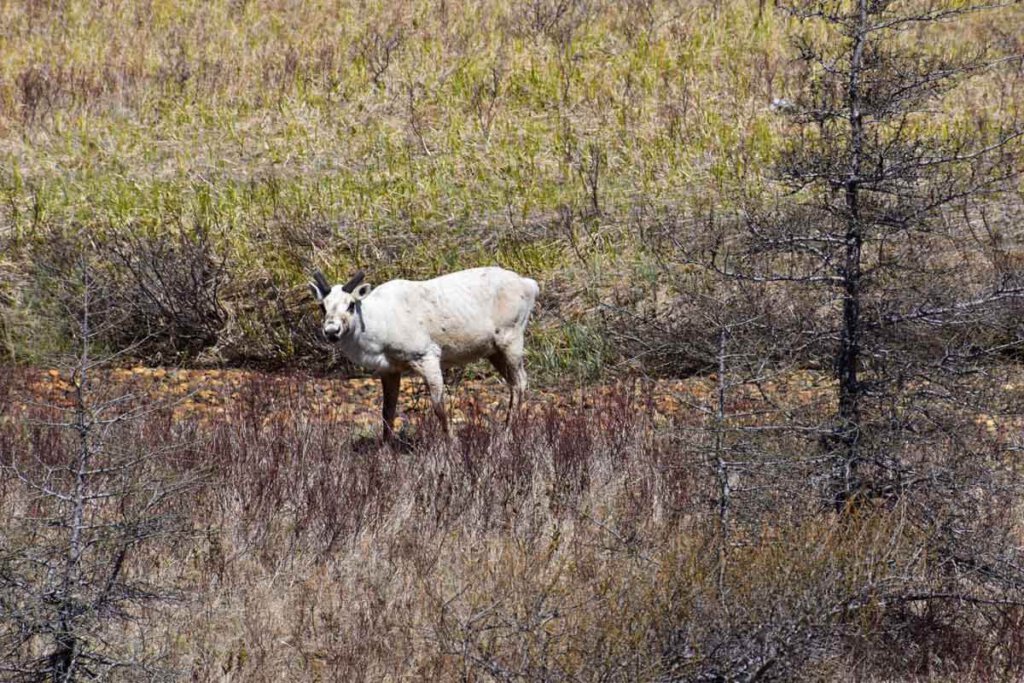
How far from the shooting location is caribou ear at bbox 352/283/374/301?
32.8ft

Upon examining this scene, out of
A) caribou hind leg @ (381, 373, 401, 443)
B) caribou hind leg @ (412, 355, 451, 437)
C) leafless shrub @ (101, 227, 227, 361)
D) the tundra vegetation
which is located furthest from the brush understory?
leafless shrub @ (101, 227, 227, 361)

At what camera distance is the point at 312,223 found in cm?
1400

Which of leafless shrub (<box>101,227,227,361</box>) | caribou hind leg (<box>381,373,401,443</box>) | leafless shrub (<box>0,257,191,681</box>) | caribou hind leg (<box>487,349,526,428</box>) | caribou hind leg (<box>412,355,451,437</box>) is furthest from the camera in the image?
leafless shrub (<box>101,227,227,361</box>)

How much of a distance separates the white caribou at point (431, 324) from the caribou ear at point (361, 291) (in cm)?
1

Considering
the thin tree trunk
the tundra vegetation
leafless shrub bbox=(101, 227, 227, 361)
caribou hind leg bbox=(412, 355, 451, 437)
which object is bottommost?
leafless shrub bbox=(101, 227, 227, 361)

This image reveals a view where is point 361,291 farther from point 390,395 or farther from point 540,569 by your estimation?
point 540,569

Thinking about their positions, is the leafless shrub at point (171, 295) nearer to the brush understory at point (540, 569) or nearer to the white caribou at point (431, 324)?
the white caribou at point (431, 324)

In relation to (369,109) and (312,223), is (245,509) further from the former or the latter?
(369,109)

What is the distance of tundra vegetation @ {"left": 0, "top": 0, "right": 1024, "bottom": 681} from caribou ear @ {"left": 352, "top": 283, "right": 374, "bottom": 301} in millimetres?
1073

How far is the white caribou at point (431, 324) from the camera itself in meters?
10.1

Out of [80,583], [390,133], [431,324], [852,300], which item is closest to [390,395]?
[431,324]

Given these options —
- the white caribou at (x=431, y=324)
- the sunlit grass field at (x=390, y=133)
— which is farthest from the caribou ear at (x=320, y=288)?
the sunlit grass field at (x=390, y=133)

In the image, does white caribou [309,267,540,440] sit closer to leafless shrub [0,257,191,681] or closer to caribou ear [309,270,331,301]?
caribou ear [309,270,331,301]

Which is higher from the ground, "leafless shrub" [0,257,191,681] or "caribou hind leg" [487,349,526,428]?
"leafless shrub" [0,257,191,681]
